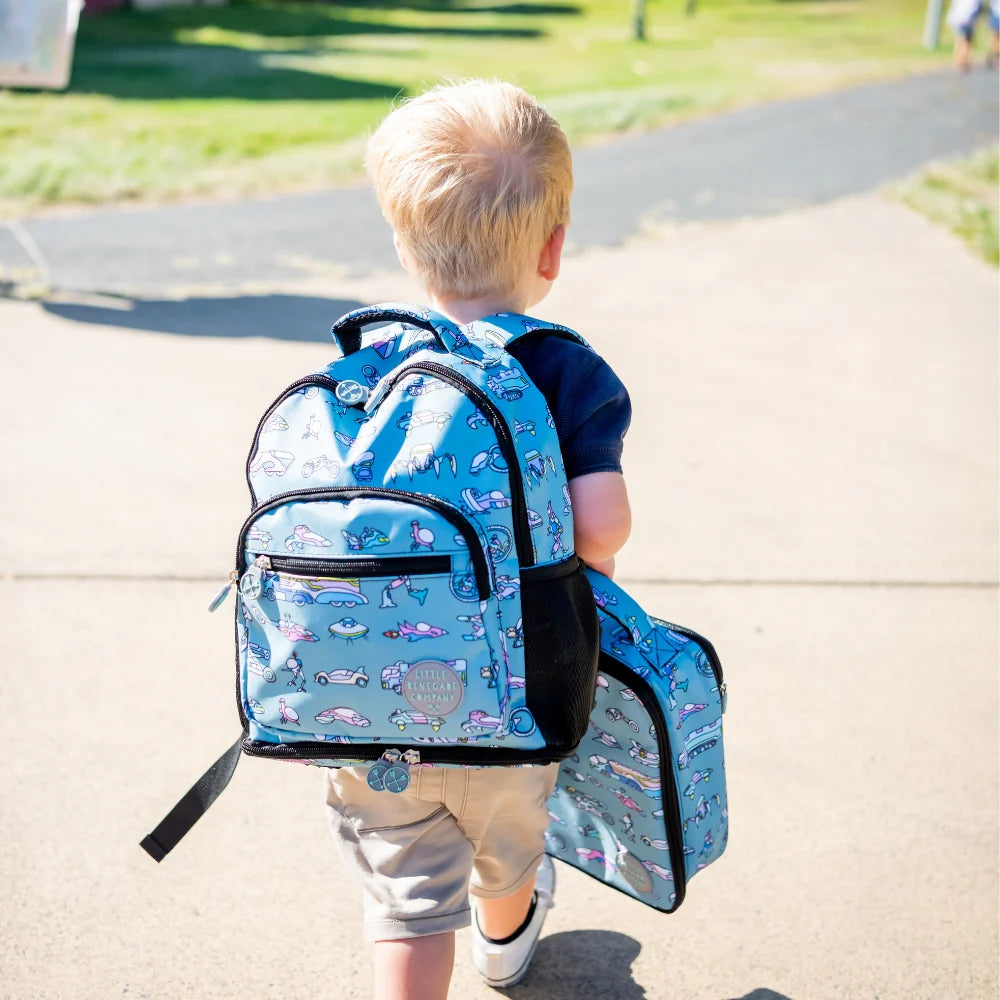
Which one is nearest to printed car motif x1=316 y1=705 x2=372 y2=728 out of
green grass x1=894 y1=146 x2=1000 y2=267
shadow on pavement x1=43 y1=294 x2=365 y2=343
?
shadow on pavement x1=43 y1=294 x2=365 y2=343

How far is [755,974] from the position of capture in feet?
7.16

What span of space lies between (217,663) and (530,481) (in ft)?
5.20

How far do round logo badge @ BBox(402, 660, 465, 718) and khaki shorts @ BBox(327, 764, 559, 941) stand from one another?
0.20 m

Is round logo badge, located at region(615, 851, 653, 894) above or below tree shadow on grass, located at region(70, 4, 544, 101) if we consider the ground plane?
above

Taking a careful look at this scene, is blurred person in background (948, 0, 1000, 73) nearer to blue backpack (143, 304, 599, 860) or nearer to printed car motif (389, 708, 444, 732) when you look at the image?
blue backpack (143, 304, 599, 860)

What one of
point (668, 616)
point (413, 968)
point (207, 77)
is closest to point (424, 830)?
point (413, 968)

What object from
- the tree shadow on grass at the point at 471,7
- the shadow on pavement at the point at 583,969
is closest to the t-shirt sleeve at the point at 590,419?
the shadow on pavement at the point at 583,969

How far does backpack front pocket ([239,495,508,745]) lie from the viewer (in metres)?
1.59

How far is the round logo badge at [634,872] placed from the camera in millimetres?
2037

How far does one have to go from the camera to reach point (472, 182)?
1.73 metres

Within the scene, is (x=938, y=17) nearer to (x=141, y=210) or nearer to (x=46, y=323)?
(x=141, y=210)

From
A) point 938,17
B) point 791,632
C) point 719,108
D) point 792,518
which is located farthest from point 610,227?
point 938,17

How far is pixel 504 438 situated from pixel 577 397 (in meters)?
0.18

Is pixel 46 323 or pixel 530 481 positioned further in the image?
pixel 46 323
